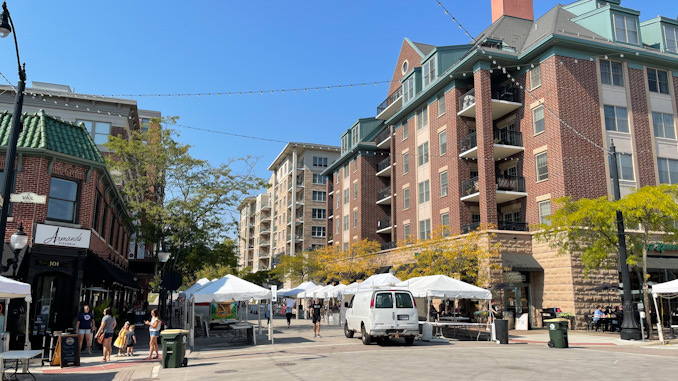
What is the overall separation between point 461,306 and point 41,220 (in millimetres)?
23945

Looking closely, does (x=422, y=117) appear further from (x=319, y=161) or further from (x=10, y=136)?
(x=319, y=161)

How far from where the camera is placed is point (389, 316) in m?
19.0

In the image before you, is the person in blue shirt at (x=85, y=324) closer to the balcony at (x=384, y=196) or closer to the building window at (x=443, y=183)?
the building window at (x=443, y=183)

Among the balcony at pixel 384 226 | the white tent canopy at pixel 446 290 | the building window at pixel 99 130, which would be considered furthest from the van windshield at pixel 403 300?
the building window at pixel 99 130

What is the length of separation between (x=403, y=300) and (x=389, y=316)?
843mm

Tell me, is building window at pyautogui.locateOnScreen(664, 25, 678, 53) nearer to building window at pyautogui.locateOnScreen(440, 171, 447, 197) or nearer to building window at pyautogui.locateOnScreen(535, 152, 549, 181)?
building window at pyautogui.locateOnScreen(535, 152, 549, 181)

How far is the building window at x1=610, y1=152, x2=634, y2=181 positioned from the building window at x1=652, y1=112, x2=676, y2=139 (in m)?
2.96

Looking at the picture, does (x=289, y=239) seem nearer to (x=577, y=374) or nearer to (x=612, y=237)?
(x=612, y=237)

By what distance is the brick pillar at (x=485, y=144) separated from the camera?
100 ft

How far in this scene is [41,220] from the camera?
1900 cm

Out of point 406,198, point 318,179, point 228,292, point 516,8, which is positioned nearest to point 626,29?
point 516,8

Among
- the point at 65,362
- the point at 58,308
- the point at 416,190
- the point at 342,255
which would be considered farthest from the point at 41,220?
the point at 342,255

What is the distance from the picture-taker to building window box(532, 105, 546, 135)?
30.3 meters

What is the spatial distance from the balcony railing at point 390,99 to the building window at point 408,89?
1756 mm
